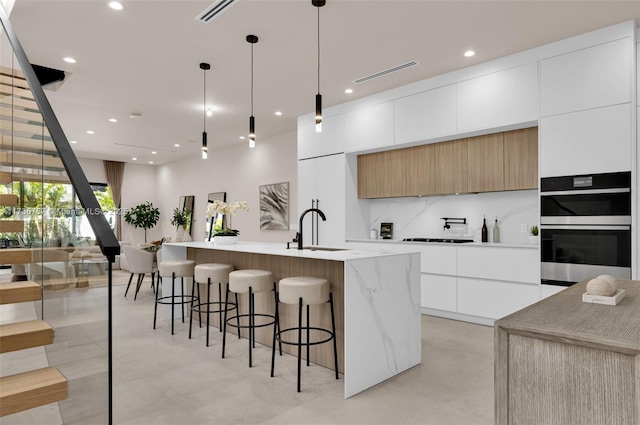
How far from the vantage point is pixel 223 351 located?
3359 mm

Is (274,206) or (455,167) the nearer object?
(455,167)

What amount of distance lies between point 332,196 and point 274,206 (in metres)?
2.30

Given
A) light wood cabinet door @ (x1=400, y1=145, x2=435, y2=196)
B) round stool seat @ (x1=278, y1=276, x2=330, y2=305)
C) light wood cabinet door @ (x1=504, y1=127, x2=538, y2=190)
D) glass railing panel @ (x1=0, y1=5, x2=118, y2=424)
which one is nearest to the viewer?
glass railing panel @ (x1=0, y1=5, x2=118, y2=424)

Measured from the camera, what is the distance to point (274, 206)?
25.6ft

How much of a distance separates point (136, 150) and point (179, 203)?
1.92 metres

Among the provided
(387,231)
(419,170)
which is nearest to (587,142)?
(419,170)

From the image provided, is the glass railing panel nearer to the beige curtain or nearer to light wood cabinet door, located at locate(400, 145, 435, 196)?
light wood cabinet door, located at locate(400, 145, 435, 196)

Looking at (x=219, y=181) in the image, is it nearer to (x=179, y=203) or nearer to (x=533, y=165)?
(x=179, y=203)

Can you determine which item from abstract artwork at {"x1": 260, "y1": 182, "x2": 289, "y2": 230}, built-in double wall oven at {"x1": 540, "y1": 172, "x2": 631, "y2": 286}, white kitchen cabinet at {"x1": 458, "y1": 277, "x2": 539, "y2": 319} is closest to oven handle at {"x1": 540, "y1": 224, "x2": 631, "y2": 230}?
built-in double wall oven at {"x1": 540, "y1": 172, "x2": 631, "y2": 286}

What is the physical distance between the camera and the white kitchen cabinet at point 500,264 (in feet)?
13.0

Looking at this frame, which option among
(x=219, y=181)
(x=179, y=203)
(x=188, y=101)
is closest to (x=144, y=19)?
(x=188, y=101)

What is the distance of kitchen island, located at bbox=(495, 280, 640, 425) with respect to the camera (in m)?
0.94

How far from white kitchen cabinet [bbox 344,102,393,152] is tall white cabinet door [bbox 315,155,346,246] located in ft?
1.04

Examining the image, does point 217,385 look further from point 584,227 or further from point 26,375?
point 584,227
